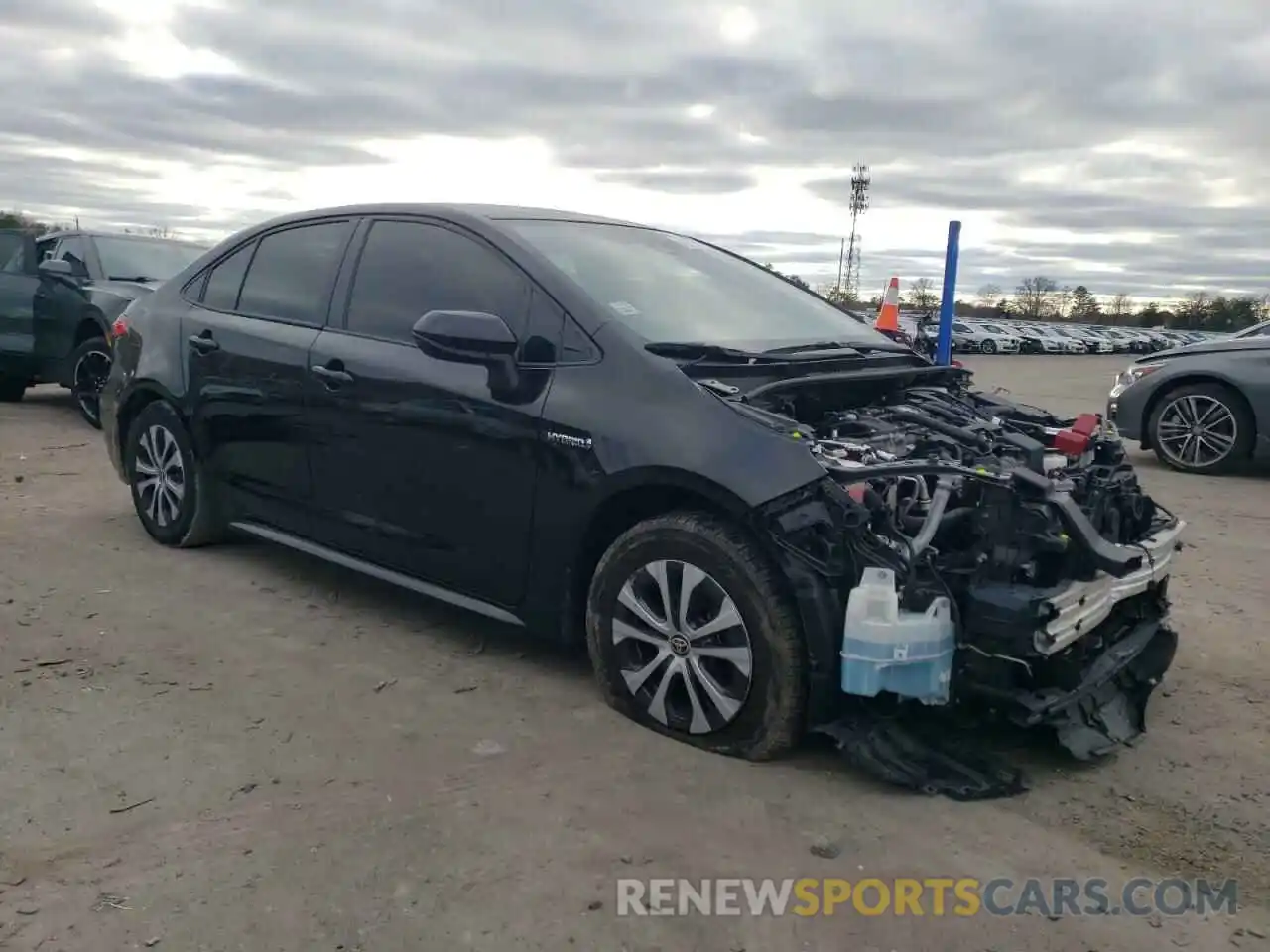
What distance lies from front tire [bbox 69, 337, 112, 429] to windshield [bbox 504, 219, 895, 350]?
6.61 meters

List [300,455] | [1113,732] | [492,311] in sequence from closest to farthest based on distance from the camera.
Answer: [1113,732] → [492,311] → [300,455]

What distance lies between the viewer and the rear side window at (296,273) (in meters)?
4.61

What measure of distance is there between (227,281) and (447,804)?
316cm

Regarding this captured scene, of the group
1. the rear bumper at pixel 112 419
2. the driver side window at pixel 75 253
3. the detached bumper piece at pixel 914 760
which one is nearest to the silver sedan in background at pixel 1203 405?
the detached bumper piece at pixel 914 760

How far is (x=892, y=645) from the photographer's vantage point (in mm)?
2963

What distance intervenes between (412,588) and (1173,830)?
105 inches

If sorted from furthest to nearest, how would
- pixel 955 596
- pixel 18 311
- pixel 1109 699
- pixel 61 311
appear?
pixel 18 311, pixel 61 311, pixel 1109 699, pixel 955 596

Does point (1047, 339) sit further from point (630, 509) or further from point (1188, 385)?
point (630, 509)

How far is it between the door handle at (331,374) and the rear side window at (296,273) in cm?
22

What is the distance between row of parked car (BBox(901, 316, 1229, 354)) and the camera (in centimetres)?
4644

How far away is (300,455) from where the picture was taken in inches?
179

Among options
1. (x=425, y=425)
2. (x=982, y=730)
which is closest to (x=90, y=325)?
(x=425, y=425)

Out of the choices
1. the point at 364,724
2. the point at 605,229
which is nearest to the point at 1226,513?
the point at 605,229

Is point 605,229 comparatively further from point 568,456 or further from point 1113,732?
point 1113,732
